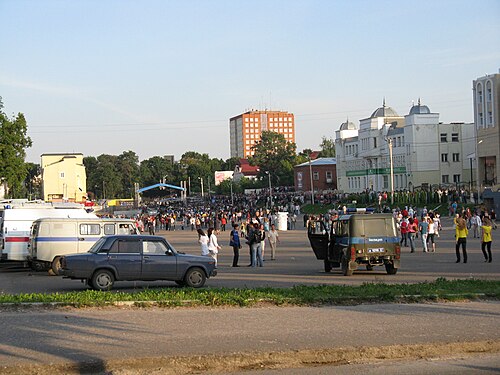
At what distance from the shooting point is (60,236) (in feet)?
89.1

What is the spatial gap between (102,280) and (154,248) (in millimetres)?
1572

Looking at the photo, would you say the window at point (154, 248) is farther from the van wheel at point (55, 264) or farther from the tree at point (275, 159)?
the tree at point (275, 159)

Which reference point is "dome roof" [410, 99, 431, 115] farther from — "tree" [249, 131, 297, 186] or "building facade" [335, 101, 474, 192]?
"tree" [249, 131, 297, 186]

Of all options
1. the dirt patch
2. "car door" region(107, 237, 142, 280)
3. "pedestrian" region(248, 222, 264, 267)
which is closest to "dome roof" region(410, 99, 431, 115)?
"pedestrian" region(248, 222, 264, 267)

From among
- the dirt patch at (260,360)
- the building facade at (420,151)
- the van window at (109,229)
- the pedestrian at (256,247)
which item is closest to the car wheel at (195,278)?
the van window at (109,229)

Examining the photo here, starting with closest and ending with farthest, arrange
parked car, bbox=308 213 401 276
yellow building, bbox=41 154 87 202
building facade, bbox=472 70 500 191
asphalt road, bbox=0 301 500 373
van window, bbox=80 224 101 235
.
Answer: asphalt road, bbox=0 301 500 373 < parked car, bbox=308 213 401 276 < van window, bbox=80 224 101 235 < building facade, bbox=472 70 500 191 < yellow building, bbox=41 154 87 202

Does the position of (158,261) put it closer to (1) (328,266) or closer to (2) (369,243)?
(2) (369,243)

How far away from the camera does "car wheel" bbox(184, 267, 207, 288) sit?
2111 centimetres

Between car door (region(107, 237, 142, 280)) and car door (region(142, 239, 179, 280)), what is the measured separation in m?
0.15

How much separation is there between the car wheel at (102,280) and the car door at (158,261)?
33.1 inches

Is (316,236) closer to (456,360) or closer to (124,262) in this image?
(124,262)

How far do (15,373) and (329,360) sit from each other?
4129 millimetres

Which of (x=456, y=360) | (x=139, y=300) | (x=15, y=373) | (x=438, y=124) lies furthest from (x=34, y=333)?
(x=438, y=124)

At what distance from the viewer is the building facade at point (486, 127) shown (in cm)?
8012
